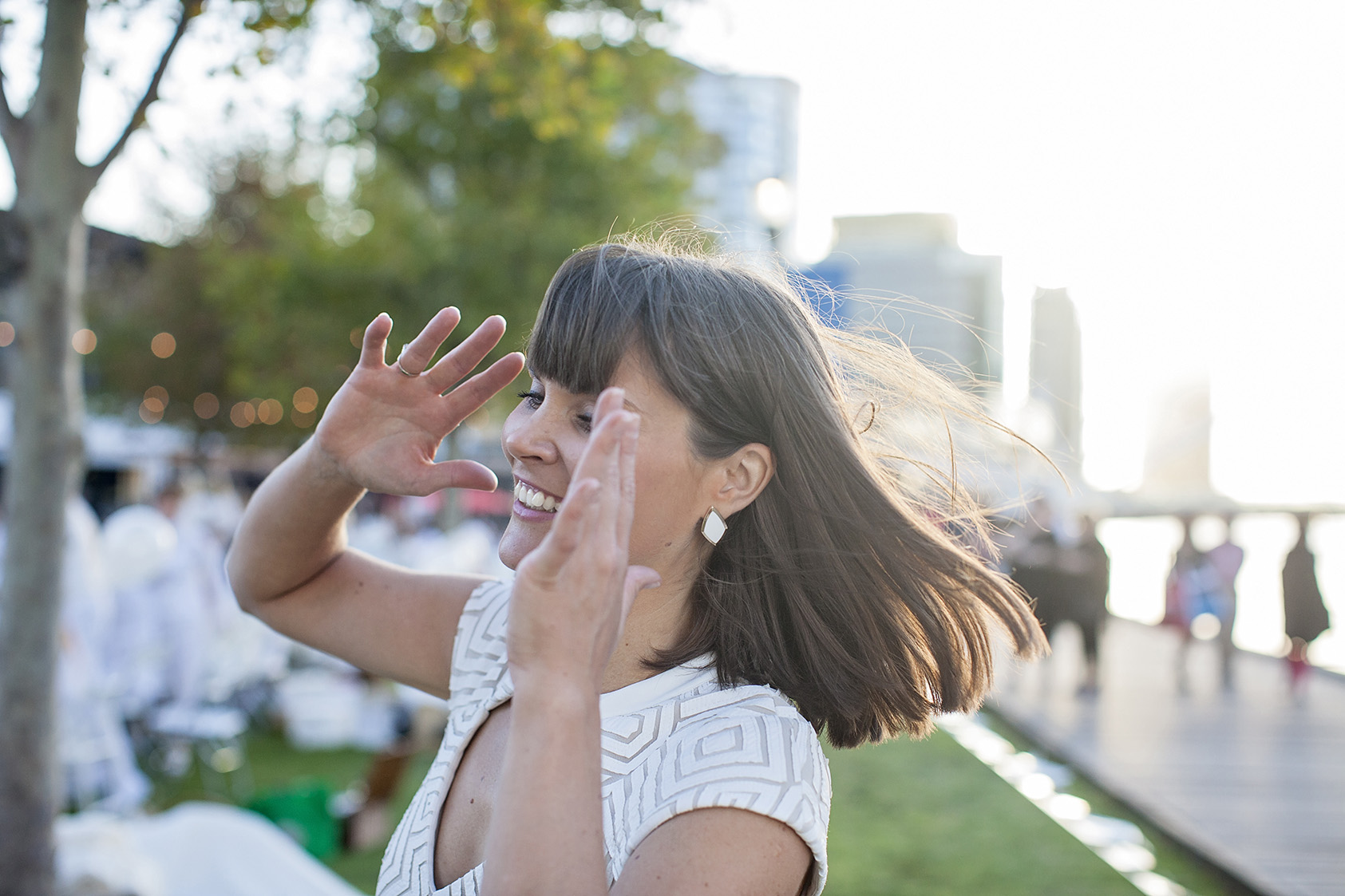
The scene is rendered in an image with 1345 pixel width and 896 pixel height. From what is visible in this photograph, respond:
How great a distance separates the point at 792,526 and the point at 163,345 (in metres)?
23.3

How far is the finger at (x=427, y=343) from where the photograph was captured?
187 cm

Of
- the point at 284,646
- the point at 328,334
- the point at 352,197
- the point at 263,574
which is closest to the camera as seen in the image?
the point at 263,574

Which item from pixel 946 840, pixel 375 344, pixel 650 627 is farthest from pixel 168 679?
pixel 650 627

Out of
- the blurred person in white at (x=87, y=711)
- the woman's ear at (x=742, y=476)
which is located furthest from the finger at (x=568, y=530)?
the blurred person in white at (x=87, y=711)

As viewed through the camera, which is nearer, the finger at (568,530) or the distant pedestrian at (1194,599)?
the finger at (568,530)

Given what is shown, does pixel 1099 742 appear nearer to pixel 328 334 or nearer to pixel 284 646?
pixel 284 646

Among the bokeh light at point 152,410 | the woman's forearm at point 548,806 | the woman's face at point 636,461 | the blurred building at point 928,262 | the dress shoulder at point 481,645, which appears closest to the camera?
the woman's forearm at point 548,806

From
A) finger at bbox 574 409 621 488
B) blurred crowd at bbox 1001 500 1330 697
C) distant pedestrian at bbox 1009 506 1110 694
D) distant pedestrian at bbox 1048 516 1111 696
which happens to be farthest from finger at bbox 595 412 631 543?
distant pedestrian at bbox 1048 516 1111 696

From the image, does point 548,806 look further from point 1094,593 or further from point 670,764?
point 1094,593

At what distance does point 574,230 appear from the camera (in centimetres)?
1248

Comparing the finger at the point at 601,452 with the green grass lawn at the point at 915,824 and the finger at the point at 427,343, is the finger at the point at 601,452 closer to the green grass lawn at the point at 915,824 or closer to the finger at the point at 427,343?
the finger at the point at 427,343

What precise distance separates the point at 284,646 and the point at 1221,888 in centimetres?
751

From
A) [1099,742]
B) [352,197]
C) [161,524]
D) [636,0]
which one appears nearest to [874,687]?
[636,0]

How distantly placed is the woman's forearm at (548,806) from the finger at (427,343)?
0.78 meters
